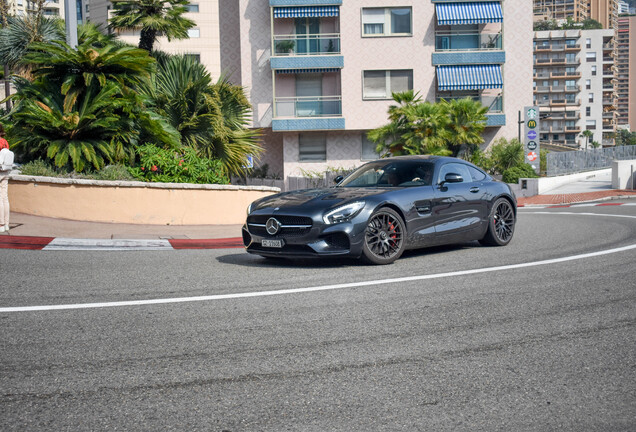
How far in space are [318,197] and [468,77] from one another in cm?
3105

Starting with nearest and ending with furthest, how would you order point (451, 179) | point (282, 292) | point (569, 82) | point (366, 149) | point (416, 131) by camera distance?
point (282, 292) < point (451, 179) < point (416, 131) < point (366, 149) < point (569, 82)

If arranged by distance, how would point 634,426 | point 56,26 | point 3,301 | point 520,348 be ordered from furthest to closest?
point 56,26, point 3,301, point 520,348, point 634,426

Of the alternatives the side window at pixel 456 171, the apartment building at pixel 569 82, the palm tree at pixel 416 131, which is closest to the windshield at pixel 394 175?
the side window at pixel 456 171

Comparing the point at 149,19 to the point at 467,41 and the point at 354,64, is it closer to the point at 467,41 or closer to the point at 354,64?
the point at 354,64

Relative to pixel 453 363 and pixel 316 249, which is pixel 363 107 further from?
pixel 453 363

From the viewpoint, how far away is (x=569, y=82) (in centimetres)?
12312

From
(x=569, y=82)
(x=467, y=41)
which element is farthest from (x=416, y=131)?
(x=569, y=82)

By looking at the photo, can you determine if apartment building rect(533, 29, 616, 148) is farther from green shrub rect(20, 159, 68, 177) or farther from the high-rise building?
green shrub rect(20, 159, 68, 177)

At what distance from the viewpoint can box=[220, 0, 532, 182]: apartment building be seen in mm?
37812

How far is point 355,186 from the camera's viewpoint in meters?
10.1

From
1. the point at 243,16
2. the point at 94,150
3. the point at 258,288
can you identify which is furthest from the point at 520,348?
the point at 243,16

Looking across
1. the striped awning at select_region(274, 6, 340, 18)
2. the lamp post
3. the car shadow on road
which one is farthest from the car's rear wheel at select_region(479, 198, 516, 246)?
the striped awning at select_region(274, 6, 340, 18)

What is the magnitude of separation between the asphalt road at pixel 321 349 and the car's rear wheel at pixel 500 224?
2.07 m

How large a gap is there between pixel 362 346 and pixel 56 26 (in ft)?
105
